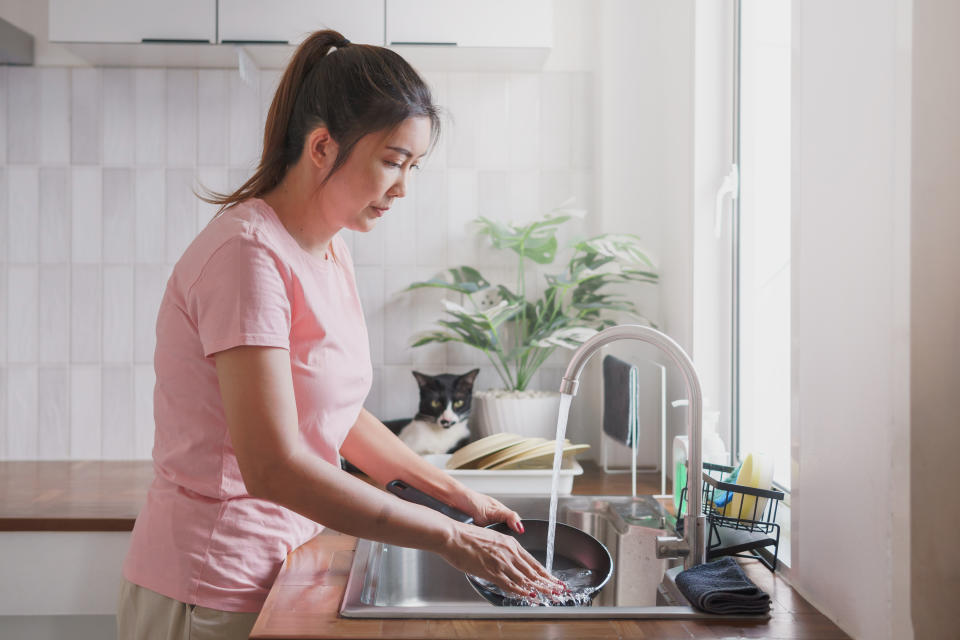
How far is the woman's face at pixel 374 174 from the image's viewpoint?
887 mm

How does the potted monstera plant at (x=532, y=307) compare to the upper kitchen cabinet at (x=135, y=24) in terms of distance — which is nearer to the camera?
the upper kitchen cabinet at (x=135, y=24)

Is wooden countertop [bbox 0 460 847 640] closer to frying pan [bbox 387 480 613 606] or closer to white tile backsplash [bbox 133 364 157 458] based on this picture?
frying pan [bbox 387 480 613 606]

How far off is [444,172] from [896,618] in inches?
Result: 59.5

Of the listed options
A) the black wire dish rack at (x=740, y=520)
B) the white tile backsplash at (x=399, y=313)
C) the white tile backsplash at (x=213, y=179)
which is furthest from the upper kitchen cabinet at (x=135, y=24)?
the black wire dish rack at (x=740, y=520)

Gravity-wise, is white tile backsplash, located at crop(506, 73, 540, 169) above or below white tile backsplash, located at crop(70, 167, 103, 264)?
above

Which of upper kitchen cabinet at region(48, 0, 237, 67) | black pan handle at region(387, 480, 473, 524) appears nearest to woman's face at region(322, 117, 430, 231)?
black pan handle at region(387, 480, 473, 524)

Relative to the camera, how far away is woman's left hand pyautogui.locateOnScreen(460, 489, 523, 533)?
1.13 meters

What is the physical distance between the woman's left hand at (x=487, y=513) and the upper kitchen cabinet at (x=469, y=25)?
3.49ft

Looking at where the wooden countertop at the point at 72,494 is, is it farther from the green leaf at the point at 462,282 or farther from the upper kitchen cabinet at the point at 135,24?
the upper kitchen cabinet at the point at 135,24

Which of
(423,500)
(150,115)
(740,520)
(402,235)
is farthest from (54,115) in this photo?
(740,520)

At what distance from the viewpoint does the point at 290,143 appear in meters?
0.93

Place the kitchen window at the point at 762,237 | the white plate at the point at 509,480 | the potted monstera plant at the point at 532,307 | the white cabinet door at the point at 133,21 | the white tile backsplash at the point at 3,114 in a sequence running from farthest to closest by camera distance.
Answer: the white tile backsplash at the point at 3,114 < the potted monstera plant at the point at 532,307 < the white cabinet door at the point at 133,21 < the white plate at the point at 509,480 < the kitchen window at the point at 762,237

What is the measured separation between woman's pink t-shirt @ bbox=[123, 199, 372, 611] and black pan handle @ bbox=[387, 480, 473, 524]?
0.57 ft

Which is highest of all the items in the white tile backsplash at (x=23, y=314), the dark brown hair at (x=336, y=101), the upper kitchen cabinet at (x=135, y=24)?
the upper kitchen cabinet at (x=135, y=24)
